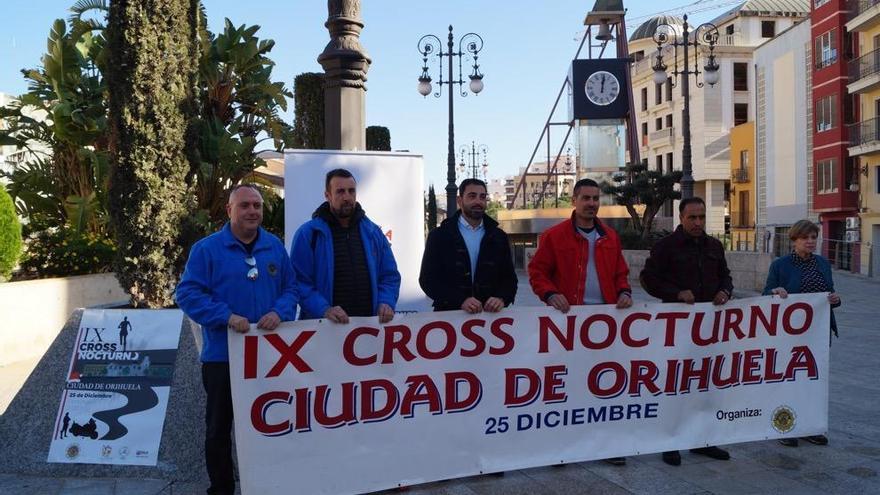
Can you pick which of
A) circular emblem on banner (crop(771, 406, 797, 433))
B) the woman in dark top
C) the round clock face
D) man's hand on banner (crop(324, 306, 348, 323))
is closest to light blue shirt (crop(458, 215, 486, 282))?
man's hand on banner (crop(324, 306, 348, 323))

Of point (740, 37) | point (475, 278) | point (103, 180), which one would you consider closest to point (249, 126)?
point (103, 180)

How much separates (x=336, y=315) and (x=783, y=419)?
333 centimetres

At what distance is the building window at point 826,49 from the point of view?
3862cm

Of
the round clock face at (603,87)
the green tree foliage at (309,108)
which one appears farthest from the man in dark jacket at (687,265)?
the round clock face at (603,87)

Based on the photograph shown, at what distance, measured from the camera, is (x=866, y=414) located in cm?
659

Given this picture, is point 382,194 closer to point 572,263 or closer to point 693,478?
point 572,263

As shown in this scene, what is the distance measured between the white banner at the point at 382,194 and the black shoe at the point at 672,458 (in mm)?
2609

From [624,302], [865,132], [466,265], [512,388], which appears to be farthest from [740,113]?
[512,388]

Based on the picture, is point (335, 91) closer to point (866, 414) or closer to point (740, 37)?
point (866, 414)

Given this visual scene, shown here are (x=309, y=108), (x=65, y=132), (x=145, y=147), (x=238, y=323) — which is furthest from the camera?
(x=309, y=108)

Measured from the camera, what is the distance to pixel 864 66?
36281 millimetres

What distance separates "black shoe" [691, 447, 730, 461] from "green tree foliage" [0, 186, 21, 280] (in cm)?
866

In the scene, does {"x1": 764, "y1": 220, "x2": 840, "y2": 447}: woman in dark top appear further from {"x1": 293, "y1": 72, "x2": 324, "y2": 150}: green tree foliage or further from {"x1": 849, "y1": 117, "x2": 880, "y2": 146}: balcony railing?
{"x1": 849, "y1": 117, "x2": 880, "y2": 146}: balcony railing

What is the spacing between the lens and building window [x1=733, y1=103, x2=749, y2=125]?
208 feet
